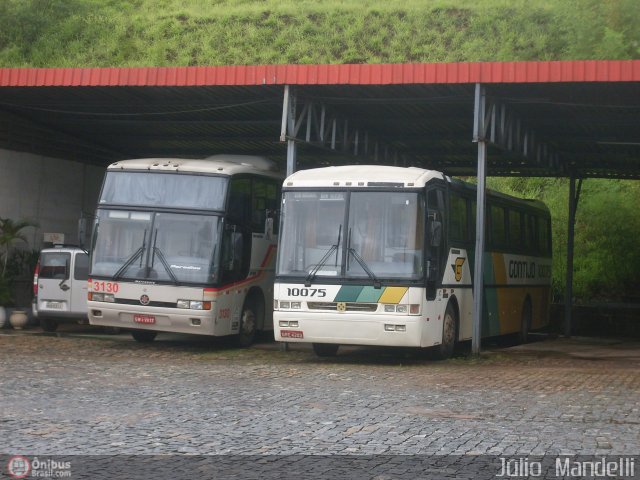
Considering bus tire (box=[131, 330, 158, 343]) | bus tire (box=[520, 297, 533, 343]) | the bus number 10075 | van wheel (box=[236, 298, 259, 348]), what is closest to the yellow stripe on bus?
the bus number 10075

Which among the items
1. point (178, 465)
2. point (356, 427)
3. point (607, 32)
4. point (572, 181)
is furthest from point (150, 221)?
point (607, 32)

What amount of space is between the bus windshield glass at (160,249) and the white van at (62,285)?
133 inches

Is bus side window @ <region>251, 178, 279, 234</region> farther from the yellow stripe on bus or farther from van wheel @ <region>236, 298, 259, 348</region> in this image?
the yellow stripe on bus

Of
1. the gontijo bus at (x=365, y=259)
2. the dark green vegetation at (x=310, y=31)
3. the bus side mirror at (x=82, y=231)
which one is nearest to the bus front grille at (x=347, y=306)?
the gontijo bus at (x=365, y=259)

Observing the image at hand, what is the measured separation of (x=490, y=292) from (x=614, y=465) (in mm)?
13398

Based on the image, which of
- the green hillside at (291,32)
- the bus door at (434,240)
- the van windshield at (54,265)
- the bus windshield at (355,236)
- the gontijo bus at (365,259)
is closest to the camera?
the gontijo bus at (365,259)

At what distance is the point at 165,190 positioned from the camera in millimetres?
19688

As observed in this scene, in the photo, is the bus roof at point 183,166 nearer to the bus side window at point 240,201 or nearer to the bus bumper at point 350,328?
the bus side window at point 240,201

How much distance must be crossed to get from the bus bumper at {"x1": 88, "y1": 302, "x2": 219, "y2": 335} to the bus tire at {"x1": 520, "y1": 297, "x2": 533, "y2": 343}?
862cm

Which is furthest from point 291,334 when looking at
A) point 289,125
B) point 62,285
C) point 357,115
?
point 357,115

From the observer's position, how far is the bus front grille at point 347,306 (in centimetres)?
1702

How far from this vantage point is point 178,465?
8391 millimetres

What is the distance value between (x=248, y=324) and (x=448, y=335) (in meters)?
4.08

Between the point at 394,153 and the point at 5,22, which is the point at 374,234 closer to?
the point at 394,153
